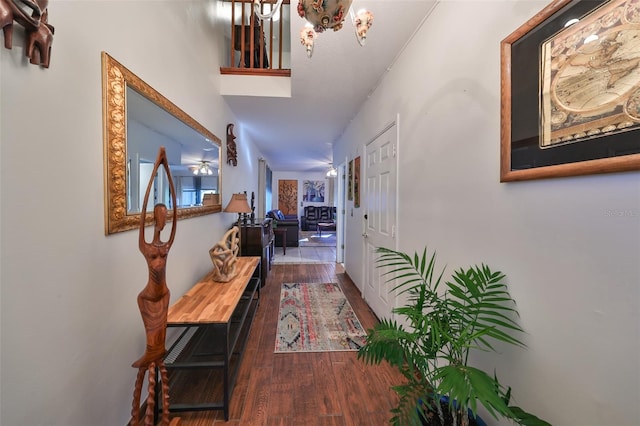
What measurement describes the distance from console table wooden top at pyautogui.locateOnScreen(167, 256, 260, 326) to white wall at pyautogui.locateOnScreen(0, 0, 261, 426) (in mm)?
231

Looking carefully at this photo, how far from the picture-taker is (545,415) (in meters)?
0.89

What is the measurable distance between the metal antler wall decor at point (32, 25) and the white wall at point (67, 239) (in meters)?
0.04

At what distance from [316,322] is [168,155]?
6.58ft

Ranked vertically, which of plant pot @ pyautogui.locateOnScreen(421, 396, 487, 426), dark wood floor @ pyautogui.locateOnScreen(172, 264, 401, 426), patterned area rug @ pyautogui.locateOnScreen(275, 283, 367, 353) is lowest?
dark wood floor @ pyautogui.locateOnScreen(172, 264, 401, 426)

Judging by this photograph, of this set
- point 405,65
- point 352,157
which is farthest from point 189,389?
point 352,157

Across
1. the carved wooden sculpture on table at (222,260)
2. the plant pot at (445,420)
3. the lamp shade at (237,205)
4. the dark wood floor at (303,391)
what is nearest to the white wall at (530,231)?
the plant pot at (445,420)

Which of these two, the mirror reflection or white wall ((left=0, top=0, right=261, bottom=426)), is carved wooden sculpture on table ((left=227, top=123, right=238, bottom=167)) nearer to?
the mirror reflection

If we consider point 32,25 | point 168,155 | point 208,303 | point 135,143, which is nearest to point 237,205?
point 168,155

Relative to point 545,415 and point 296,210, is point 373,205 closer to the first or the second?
point 545,415

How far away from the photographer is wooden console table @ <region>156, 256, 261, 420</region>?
1402mm

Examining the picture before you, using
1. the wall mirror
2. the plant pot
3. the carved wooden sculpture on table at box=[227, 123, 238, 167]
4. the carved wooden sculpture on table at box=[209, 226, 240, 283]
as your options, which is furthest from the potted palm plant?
the carved wooden sculpture on table at box=[227, 123, 238, 167]

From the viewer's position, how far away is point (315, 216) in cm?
958

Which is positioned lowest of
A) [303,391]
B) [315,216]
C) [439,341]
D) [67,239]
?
[303,391]

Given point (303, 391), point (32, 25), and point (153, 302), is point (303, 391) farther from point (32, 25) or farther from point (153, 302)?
point (32, 25)
